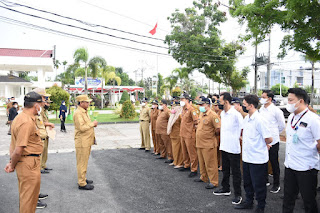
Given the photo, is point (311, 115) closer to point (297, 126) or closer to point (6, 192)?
point (297, 126)

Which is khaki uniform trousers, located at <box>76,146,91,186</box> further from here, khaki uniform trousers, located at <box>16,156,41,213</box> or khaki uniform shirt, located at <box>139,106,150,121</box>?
khaki uniform shirt, located at <box>139,106,150,121</box>

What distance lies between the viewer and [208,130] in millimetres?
5328

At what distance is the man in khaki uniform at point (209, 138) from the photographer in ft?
17.3

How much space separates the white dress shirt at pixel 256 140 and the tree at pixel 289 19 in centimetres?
387

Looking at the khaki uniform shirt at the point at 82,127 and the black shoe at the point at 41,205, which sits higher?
the khaki uniform shirt at the point at 82,127

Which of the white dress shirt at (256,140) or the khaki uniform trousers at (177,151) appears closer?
the white dress shirt at (256,140)

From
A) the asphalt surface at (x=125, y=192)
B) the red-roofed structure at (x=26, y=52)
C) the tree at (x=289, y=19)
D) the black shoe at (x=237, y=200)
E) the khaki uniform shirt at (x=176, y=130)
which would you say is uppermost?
the red-roofed structure at (x=26, y=52)

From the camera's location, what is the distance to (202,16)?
24109 mm

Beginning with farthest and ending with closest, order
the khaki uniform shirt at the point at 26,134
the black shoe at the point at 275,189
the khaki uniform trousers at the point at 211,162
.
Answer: the khaki uniform trousers at the point at 211,162
the black shoe at the point at 275,189
the khaki uniform shirt at the point at 26,134

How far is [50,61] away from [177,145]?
2247 cm

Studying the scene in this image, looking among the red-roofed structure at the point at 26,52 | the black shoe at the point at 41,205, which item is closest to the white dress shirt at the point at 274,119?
the black shoe at the point at 41,205

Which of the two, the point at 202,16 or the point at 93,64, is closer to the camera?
the point at 202,16

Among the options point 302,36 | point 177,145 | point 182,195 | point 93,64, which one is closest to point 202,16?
point 93,64

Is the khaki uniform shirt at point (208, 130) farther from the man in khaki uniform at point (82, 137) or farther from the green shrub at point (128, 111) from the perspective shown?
the green shrub at point (128, 111)
